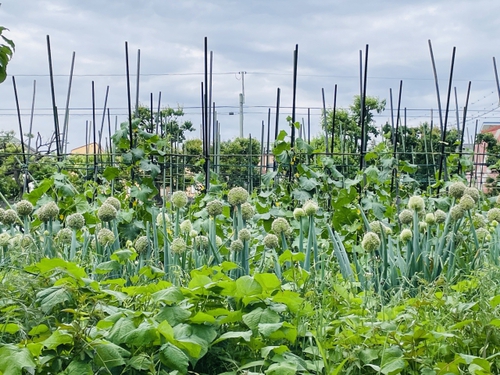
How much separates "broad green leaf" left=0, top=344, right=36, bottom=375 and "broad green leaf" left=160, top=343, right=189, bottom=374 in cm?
30

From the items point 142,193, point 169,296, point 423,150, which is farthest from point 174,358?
point 423,150

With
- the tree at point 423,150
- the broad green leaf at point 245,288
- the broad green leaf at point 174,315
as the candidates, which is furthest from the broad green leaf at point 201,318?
the tree at point 423,150

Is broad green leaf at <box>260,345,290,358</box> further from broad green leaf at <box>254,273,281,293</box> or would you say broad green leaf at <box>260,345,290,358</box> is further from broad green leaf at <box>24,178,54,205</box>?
broad green leaf at <box>24,178,54,205</box>

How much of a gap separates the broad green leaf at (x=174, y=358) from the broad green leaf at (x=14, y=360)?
0.99 feet

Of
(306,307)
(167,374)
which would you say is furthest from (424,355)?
(167,374)

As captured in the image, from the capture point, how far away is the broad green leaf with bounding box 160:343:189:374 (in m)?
1.36

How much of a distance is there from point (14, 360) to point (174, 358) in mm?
367

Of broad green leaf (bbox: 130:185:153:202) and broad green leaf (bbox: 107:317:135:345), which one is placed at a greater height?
broad green leaf (bbox: 130:185:153:202)

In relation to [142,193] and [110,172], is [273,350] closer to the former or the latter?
[142,193]

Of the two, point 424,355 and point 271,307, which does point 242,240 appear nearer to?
point 271,307

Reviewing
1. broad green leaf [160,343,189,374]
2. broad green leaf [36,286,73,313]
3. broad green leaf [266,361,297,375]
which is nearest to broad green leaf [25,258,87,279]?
broad green leaf [36,286,73,313]

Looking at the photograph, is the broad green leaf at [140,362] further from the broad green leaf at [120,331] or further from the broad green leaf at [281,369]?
the broad green leaf at [281,369]

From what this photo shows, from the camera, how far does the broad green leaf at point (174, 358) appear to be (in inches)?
53.7

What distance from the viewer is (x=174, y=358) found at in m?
1.37
